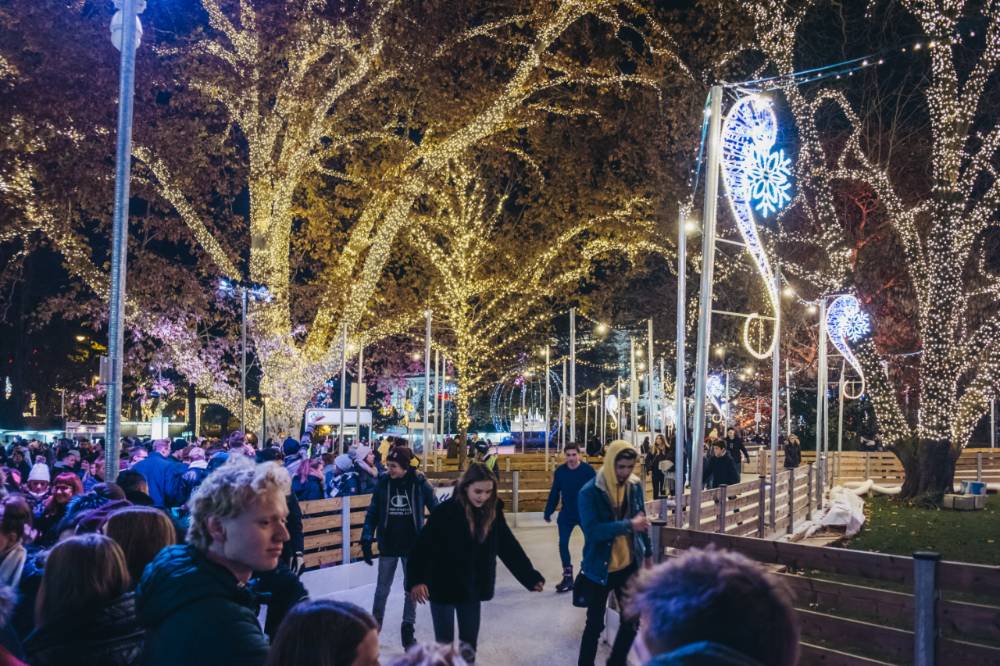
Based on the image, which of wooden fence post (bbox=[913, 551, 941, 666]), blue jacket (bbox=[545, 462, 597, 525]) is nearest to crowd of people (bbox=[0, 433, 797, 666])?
wooden fence post (bbox=[913, 551, 941, 666])

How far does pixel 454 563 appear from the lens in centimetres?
687

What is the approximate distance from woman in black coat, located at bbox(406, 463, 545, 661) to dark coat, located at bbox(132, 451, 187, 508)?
6784mm

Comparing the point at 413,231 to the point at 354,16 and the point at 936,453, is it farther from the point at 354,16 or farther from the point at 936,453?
the point at 936,453

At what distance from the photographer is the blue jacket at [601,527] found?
24.1 feet

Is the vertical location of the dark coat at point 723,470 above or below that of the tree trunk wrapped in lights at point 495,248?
below

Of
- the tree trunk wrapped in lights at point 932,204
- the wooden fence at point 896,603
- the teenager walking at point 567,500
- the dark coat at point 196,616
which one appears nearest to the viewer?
the dark coat at point 196,616

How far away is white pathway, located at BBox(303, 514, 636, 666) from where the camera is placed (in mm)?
8852

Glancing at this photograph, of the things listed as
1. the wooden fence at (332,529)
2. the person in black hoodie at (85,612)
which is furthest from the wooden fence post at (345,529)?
the person in black hoodie at (85,612)

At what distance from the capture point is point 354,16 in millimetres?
20328

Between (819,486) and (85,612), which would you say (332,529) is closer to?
(85,612)

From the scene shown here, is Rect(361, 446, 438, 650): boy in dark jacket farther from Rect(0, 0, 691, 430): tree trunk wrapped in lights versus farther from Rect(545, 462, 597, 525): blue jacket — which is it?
Rect(0, 0, 691, 430): tree trunk wrapped in lights

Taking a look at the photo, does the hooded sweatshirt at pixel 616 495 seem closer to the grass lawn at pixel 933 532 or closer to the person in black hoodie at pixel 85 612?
the person in black hoodie at pixel 85 612

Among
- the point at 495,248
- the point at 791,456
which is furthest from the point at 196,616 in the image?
the point at 495,248

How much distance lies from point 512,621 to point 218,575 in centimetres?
781
